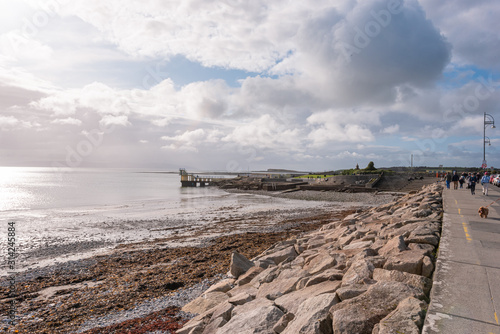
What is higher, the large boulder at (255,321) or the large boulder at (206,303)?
the large boulder at (255,321)

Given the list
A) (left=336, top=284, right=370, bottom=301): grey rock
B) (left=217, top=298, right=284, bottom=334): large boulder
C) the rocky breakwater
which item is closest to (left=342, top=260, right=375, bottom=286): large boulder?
the rocky breakwater

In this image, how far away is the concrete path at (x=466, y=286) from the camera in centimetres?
293

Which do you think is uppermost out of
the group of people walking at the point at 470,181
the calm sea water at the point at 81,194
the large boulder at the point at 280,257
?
the group of people walking at the point at 470,181

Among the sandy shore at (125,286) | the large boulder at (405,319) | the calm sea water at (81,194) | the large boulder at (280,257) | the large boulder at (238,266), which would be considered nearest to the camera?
the large boulder at (405,319)

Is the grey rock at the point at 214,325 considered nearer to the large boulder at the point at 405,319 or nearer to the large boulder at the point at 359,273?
the large boulder at the point at 359,273

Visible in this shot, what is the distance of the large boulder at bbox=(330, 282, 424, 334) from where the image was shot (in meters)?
3.13

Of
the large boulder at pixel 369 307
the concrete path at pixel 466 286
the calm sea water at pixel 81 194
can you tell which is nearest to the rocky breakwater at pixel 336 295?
the large boulder at pixel 369 307

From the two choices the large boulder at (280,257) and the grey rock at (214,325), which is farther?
the large boulder at (280,257)

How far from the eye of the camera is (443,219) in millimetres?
8539

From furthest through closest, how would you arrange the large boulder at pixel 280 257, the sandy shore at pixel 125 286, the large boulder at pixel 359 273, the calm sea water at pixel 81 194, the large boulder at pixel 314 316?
1. the calm sea water at pixel 81 194
2. the large boulder at pixel 280 257
3. the sandy shore at pixel 125 286
4. the large boulder at pixel 359 273
5. the large boulder at pixel 314 316

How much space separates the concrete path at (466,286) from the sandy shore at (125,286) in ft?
13.1

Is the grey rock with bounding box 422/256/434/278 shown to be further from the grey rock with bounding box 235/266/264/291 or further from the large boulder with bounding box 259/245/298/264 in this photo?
the large boulder with bounding box 259/245/298/264

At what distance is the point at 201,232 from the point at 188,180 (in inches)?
2119

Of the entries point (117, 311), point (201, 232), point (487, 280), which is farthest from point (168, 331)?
point (201, 232)
